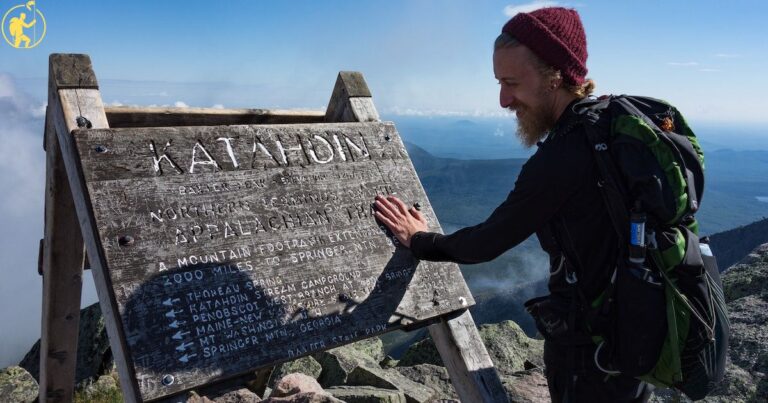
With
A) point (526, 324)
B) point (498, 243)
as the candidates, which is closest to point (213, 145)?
point (498, 243)

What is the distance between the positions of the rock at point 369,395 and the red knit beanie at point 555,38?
476 centimetres

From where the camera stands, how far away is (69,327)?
470 centimetres

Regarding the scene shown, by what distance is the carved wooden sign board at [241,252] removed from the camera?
9.96ft

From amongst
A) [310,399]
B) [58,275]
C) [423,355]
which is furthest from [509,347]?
[58,275]

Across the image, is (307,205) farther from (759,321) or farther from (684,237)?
(759,321)

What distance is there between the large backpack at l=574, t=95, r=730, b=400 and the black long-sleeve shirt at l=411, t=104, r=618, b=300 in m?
0.08

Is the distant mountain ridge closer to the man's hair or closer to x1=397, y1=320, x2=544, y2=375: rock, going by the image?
x1=397, y1=320, x2=544, y2=375: rock

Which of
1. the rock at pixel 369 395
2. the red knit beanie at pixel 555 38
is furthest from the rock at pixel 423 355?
the red knit beanie at pixel 555 38

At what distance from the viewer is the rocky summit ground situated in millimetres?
5707

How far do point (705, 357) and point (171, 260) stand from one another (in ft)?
10.4

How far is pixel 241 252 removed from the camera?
345 centimetres

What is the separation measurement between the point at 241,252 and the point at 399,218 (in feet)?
4.23

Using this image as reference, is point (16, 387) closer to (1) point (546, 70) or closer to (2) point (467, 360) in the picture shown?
(2) point (467, 360)

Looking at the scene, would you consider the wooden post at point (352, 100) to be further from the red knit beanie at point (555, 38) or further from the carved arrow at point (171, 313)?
the carved arrow at point (171, 313)
